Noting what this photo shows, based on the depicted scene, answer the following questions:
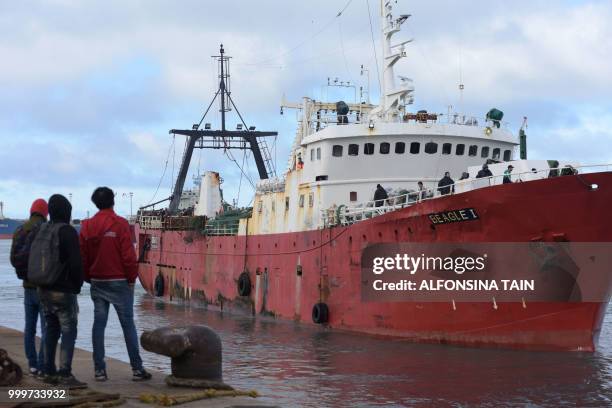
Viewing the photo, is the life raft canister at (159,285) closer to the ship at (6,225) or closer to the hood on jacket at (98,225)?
the hood on jacket at (98,225)

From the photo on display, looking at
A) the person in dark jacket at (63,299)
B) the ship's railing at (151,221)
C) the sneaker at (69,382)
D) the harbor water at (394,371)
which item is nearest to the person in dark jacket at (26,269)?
the person in dark jacket at (63,299)

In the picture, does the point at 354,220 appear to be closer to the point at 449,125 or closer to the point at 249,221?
the point at 449,125

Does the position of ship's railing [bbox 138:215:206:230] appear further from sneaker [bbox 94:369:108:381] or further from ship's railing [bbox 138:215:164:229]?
sneaker [bbox 94:369:108:381]

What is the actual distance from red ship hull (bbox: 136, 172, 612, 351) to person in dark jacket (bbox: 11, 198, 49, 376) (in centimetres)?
1043

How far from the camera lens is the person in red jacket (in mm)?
8516

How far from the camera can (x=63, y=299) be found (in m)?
8.13

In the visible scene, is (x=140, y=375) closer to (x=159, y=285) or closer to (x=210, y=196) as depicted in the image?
(x=210, y=196)

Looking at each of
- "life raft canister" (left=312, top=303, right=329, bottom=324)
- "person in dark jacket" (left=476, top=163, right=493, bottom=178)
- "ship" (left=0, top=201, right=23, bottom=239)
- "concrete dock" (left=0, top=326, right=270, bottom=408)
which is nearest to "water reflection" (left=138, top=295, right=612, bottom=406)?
"life raft canister" (left=312, top=303, right=329, bottom=324)

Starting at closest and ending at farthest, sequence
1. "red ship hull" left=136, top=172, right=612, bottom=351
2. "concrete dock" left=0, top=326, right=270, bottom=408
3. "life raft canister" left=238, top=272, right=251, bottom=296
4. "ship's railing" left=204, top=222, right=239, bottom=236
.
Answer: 1. "concrete dock" left=0, top=326, right=270, bottom=408
2. "red ship hull" left=136, top=172, right=612, bottom=351
3. "life raft canister" left=238, top=272, right=251, bottom=296
4. "ship's railing" left=204, top=222, right=239, bottom=236

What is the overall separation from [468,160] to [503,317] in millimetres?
8059

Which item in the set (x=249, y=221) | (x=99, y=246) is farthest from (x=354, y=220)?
(x=99, y=246)

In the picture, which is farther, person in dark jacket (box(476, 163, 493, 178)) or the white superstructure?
the white superstructure

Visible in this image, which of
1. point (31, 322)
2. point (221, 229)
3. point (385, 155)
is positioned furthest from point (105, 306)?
point (221, 229)

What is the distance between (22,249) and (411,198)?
14.8 metres
